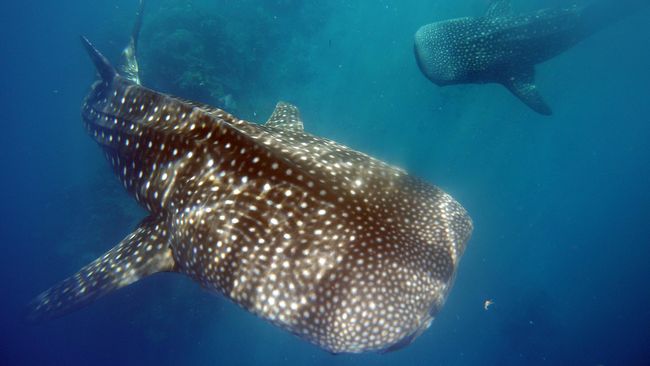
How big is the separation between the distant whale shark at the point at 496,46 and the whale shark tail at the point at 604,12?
3.91 ft

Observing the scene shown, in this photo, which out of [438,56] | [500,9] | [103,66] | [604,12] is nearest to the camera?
[103,66]

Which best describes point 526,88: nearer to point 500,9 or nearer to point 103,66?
point 500,9

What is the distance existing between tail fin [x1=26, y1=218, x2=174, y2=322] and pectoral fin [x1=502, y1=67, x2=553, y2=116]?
1107 cm

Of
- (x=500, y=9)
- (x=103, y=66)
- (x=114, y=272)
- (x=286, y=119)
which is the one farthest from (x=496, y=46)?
(x=114, y=272)

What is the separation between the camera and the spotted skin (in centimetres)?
302

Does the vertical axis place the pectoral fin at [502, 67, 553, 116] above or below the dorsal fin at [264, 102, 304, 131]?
above

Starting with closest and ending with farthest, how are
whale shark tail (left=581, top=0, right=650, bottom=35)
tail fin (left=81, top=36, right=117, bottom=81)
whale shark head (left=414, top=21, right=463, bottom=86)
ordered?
tail fin (left=81, top=36, right=117, bottom=81), whale shark head (left=414, top=21, right=463, bottom=86), whale shark tail (left=581, top=0, right=650, bottom=35)

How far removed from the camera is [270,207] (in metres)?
3.41

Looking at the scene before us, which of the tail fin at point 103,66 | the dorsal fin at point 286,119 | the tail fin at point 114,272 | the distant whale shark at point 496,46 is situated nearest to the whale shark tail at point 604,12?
the distant whale shark at point 496,46

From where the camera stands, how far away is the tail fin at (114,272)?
13.5 ft

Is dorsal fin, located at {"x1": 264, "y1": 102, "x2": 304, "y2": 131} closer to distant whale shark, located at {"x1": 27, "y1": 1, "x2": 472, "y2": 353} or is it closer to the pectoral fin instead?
distant whale shark, located at {"x1": 27, "y1": 1, "x2": 472, "y2": 353}

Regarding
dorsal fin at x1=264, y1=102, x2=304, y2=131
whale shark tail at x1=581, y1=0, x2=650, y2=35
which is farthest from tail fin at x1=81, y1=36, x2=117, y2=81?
whale shark tail at x1=581, y1=0, x2=650, y2=35

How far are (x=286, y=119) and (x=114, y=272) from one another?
12.6 feet

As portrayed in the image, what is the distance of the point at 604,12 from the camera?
1369 centimetres
